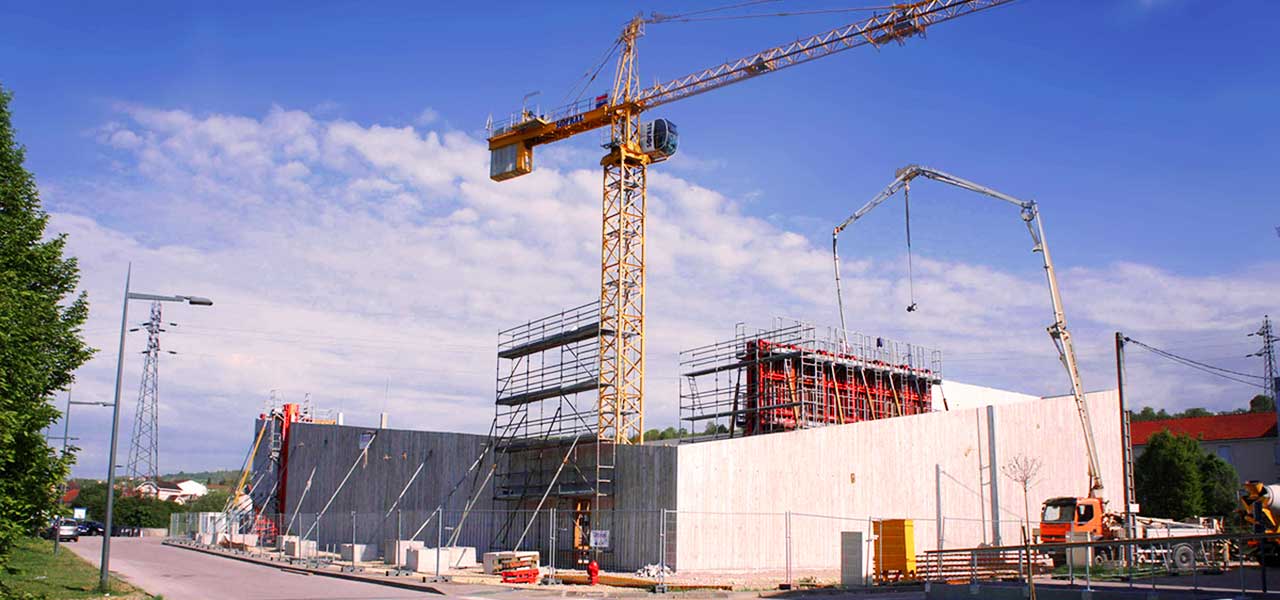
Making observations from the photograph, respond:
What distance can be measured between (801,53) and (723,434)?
19.4 metres

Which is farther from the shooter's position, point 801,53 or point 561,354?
point 801,53

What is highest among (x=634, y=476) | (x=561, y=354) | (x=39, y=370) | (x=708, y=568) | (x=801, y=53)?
(x=801, y=53)

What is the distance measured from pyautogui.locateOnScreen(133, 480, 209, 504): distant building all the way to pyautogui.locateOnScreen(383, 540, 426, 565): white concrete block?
7341cm

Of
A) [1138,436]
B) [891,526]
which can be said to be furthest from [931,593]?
[1138,436]

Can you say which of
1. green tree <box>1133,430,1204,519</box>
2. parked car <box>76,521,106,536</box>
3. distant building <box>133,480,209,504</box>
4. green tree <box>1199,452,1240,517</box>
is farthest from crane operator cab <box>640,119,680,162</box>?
distant building <box>133,480,209,504</box>

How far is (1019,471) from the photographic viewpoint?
4359cm

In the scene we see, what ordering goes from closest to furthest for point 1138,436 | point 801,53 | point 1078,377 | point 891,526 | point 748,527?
point 891,526
point 748,527
point 1078,377
point 801,53
point 1138,436

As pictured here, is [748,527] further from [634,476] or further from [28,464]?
[28,464]

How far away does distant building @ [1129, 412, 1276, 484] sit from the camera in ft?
264

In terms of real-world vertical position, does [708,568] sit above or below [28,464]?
below

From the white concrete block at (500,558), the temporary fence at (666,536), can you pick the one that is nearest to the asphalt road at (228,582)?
the temporary fence at (666,536)

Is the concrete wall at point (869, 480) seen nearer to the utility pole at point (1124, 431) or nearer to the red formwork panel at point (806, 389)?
the utility pole at point (1124, 431)

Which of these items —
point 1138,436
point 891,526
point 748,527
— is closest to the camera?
point 891,526

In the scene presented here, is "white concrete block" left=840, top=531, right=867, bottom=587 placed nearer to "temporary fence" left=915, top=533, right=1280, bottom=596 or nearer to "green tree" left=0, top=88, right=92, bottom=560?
"temporary fence" left=915, top=533, right=1280, bottom=596
